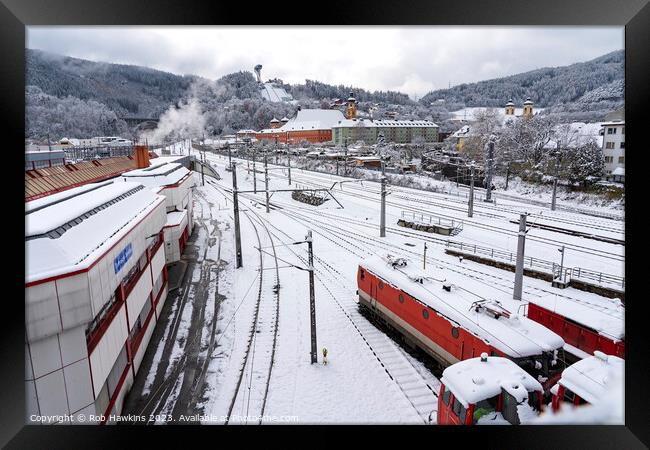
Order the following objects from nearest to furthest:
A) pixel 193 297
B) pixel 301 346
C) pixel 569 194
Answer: pixel 301 346, pixel 193 297, pixel 569 194

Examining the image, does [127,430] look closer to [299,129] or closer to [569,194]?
[569,194]

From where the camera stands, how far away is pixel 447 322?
1253cm

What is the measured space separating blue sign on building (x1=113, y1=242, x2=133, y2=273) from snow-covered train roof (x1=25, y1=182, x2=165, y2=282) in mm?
520

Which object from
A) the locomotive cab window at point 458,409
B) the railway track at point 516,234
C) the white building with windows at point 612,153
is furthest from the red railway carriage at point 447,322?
the white building with windows at point 612,153

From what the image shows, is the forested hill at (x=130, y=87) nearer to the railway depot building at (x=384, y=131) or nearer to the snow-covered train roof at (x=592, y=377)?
the snow-covered train roof at (x=592, y=377)

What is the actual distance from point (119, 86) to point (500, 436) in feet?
144

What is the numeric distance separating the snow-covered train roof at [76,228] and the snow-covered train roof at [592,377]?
11035 mm

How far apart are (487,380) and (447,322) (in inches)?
Result: 140

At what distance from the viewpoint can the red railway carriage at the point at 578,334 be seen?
36.9 feet

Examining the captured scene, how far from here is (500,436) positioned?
515cm

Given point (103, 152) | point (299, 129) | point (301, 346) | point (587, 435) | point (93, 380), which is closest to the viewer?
point (587, 435)

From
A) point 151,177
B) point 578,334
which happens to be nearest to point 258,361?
point 578,334
